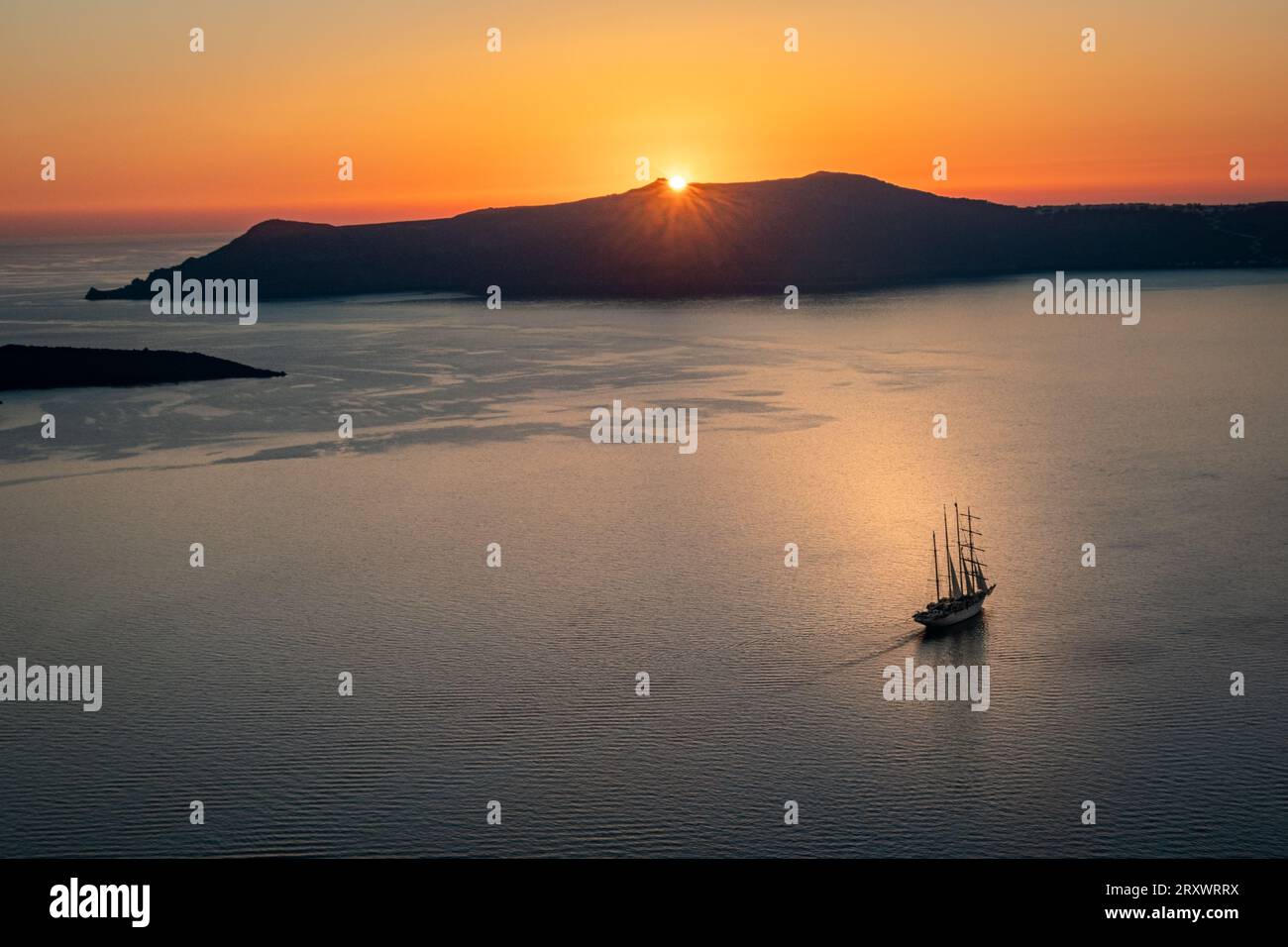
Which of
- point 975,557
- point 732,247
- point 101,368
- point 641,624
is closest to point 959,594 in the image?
point 975,557

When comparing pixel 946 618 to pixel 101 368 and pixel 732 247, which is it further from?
pixel 732 247

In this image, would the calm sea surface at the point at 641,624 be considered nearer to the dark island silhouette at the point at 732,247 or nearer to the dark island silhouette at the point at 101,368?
the dark island silhouette at the point at 101,368

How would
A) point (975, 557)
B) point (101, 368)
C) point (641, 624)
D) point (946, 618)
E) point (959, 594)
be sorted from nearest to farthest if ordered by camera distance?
point (946, 618) < point (641, 624) < point (959, 594) < point (975, 557) < point (101, 368)

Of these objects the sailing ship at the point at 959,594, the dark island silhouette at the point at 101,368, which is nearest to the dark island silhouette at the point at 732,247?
the dark island silhouette at the point at 101,368
